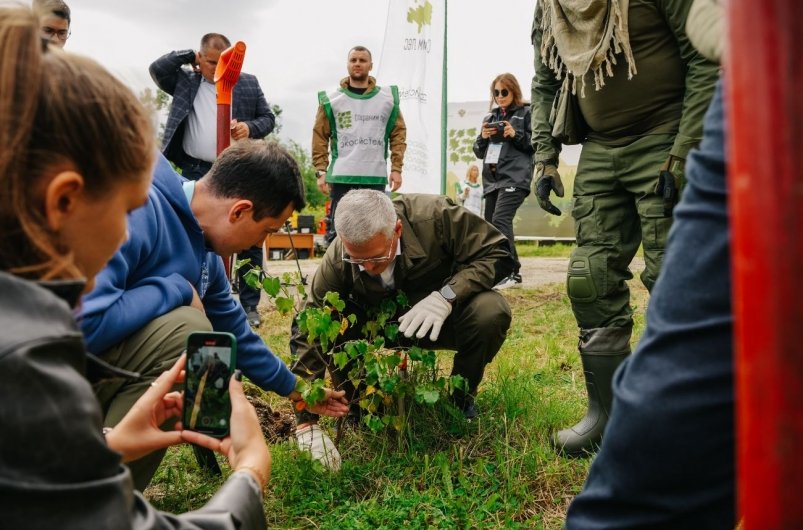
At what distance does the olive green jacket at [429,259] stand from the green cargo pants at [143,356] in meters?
0.75

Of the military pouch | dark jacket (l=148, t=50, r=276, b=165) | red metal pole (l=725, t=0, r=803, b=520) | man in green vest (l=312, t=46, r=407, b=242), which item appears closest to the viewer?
red metal pole (l=725, t=0, r=803, b=520)

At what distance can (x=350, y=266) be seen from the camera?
2703 mm

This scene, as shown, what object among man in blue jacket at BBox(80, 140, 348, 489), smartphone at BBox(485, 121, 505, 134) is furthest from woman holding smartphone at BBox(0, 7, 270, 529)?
smartphone at BBox(485, 121, 505, 134)

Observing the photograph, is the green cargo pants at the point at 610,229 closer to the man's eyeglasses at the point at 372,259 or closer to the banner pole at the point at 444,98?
the man's eyeglasses at the point at 372,259

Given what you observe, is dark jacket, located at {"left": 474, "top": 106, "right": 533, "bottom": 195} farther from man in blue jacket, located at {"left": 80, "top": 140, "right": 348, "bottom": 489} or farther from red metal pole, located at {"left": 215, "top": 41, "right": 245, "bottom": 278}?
man in blue jacket, located at {"left": 80, "top": 140, "right": 348, "bottom": 489}

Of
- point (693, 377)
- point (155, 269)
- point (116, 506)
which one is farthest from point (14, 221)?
point (155, 269)

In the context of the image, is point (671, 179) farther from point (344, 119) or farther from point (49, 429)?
point (344, 119)

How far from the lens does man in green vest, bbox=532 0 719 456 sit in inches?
88.5

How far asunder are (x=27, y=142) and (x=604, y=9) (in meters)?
1.97

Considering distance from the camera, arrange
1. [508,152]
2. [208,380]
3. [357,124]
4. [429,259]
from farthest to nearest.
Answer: [508,152] < [357,124] < [429,259] < [208,380]

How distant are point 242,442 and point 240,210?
1095 mm

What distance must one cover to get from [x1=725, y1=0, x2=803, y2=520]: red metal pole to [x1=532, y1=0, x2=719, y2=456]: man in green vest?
181cm

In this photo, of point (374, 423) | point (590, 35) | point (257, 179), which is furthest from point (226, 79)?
point (374, 423)

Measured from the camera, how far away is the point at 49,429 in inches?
29.4
